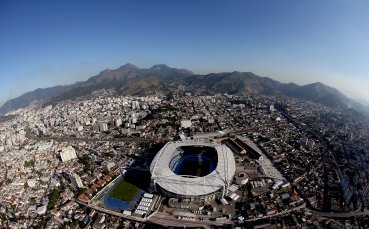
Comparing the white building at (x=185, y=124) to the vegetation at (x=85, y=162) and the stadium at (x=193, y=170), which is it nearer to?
the stadium at (x=193, y=170)

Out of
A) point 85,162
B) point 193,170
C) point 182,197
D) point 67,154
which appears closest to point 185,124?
point 193,170

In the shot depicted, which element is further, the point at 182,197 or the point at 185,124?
the point at 185,124

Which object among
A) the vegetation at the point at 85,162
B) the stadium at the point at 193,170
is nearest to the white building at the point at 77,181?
the vegetation at the point at 85,162

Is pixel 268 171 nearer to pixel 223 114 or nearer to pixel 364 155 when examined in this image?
pixel 364 155

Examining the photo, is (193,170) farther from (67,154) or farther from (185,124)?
(67,154)

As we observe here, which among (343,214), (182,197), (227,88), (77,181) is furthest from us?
(227,88)

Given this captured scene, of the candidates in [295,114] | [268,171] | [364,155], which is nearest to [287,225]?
[268,171]
